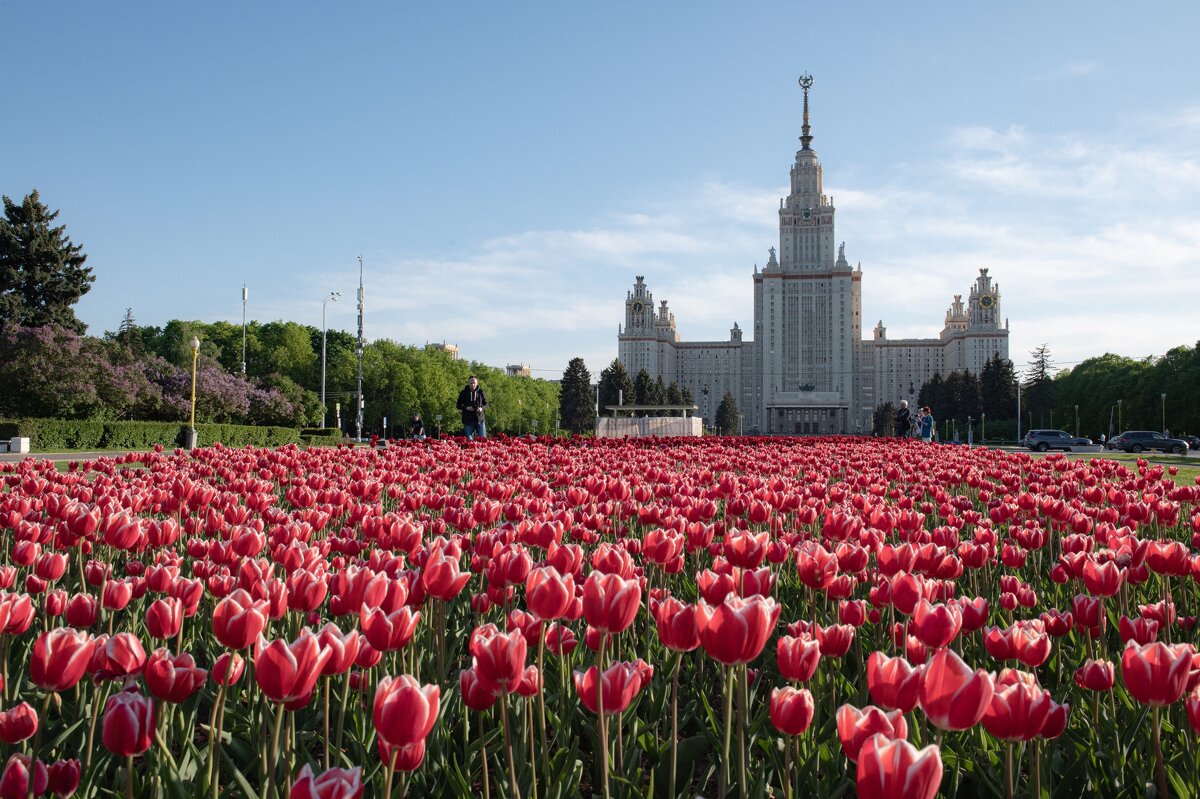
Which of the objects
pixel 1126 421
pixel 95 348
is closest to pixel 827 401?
pixel 1126 421

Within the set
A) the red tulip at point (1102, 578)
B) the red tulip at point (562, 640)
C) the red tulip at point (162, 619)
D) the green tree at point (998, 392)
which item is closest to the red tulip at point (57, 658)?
the red tulip at point (162, 619)

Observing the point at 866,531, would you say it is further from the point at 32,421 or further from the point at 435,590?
the point at 32,421

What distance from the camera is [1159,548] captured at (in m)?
3.26

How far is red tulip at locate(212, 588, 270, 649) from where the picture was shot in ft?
6.55

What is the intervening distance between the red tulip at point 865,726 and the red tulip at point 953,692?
0.29ft

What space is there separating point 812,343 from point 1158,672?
149 m

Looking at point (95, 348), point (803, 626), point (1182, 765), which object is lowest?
point (1182, 765)

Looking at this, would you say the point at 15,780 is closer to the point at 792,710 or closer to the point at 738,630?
the point at 738,630

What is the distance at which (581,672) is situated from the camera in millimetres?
2359

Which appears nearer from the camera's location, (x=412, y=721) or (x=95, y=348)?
(x=412, y=721)

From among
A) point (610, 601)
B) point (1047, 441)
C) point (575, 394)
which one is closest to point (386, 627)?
point (610, 601)

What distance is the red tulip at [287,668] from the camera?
1589 mm

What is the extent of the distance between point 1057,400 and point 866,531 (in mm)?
108327

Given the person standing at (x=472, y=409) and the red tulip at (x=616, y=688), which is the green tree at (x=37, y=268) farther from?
the red tulip at (x=616, y=688)
